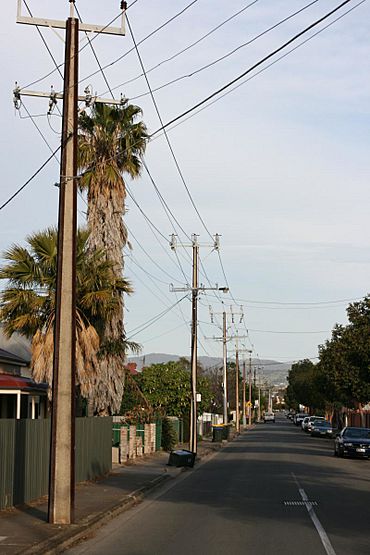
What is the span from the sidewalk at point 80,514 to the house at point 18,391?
146 inches

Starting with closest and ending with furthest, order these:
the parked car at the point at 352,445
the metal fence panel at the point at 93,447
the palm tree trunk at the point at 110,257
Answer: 1. the metal fence panel at the point at 93,447
2. the palm tree trunk at the point at 110,257
3. the parked car at the point at 352,445

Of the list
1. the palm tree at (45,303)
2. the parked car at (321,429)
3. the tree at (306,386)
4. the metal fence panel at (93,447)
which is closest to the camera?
the metal fence panel at (93,447)

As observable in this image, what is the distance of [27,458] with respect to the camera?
1792cm

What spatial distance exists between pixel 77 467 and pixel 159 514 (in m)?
5.71

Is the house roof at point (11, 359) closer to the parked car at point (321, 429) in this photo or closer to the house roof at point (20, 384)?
the house roof at point (20, 384)

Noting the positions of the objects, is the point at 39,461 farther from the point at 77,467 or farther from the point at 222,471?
the point at 222,471

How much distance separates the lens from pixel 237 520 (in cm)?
1588

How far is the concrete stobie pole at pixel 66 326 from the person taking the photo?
48.0 feet

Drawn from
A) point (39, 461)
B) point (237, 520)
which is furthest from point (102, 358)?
point (237, 520)

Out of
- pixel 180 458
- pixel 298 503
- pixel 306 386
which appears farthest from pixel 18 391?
pixel 306 386

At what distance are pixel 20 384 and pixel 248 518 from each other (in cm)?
1294

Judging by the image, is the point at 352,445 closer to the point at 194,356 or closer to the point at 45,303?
the point at 194,356

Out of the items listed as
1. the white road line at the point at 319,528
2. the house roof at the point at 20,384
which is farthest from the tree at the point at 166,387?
the white road line at the point at 319,528

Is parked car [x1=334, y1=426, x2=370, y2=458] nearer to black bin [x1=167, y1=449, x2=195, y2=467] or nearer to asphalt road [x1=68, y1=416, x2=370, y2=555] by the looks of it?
black bin [x1=167, y1=449, x2=195, y2=467]
